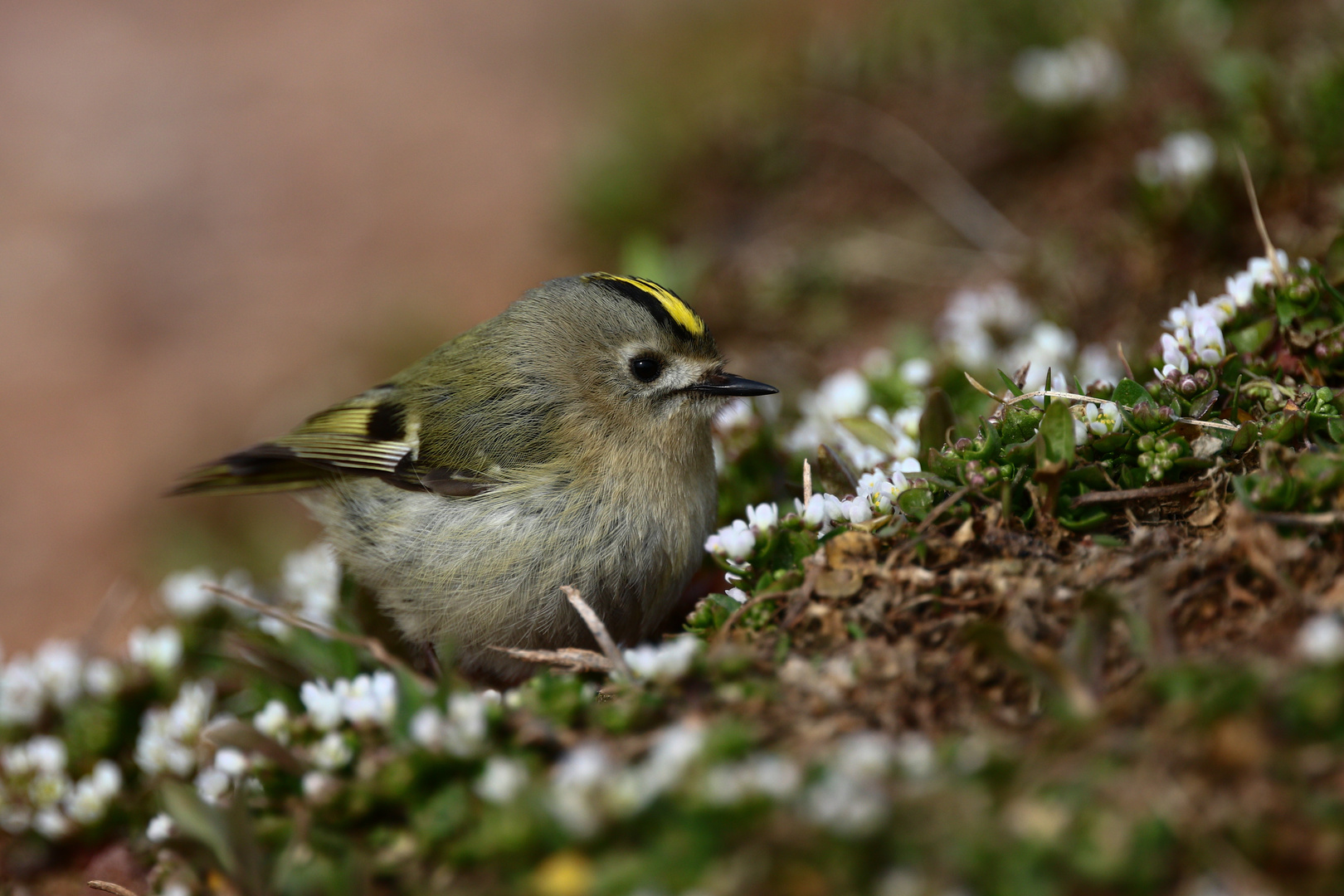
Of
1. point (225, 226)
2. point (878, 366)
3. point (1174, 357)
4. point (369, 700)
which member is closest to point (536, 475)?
point (369, 700)

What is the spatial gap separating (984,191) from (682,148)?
180 cm

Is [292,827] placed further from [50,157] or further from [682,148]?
[50,157]

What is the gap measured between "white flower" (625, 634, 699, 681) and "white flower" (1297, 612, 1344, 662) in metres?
1.12

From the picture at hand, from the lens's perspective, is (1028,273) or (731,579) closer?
(731,579)

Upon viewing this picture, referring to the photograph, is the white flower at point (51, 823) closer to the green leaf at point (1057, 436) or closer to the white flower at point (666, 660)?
the white flower at point (666, 660)

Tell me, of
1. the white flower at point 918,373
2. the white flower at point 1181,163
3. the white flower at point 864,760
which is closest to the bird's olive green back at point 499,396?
the white flower at point 918,373

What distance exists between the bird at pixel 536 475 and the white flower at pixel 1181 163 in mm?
2008

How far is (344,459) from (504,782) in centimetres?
216

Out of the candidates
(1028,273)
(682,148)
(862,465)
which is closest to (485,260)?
(682,148)

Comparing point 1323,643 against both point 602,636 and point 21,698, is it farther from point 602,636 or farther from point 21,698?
point 21,698

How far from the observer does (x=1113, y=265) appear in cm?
450

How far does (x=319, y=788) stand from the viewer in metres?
2.24

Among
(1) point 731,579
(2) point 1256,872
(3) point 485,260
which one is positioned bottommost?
(2) point 1256,872

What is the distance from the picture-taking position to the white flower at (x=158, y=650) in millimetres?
3832
